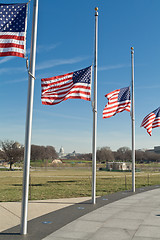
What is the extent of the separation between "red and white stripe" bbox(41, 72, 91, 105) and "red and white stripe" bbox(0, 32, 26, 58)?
3356mm

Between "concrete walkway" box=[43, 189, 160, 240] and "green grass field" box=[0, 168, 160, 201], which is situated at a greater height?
"concrete walkway" box=[43, 189, 160, 240]

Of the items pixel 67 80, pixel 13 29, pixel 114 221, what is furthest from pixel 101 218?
pixel 13 29

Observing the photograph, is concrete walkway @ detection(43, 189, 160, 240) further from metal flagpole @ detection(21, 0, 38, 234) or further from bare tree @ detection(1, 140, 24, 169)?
bare tree @ detection(1, 140, 24, 169)

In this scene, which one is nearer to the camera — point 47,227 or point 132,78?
point 47,227

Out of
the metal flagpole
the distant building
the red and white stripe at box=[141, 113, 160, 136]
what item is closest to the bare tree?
the distant building

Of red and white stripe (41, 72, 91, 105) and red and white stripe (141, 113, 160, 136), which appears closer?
red and white stripe (41, 72, 91, 105)

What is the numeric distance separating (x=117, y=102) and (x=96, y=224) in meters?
8.32

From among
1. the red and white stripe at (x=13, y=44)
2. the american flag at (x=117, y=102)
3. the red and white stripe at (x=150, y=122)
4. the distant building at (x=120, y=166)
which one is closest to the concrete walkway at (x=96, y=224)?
the american flag at (x=117, y=102)

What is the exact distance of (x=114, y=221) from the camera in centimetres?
909

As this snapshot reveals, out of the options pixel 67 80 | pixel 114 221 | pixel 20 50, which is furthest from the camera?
pixel 67 80

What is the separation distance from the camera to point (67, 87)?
11.6m

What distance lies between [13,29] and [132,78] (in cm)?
1144

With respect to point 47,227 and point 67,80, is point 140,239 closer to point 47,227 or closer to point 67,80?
point 47,227

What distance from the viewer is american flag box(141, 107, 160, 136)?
62.8 ft
